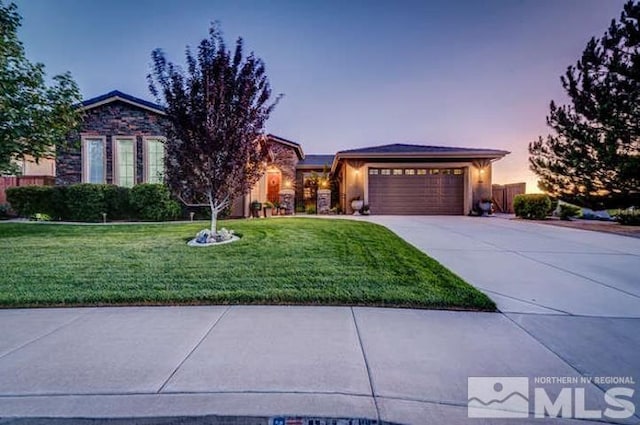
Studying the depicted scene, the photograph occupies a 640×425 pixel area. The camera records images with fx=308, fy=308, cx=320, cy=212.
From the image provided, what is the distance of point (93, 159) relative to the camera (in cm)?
1293

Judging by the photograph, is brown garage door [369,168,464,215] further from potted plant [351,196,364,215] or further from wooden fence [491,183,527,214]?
wooden fence [491,183,527,214]

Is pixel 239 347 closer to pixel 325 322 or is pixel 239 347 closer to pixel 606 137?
pixel 325 322

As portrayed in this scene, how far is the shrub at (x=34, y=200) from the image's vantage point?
11.5 metres

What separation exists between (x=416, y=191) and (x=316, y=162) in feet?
29.9

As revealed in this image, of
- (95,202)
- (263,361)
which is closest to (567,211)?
(263,361)

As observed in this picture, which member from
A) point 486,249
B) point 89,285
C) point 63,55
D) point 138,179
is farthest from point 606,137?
point 63,55

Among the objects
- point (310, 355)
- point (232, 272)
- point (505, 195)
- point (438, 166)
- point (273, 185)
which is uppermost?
point (438, 166)

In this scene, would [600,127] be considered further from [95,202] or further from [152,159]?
[95,202]

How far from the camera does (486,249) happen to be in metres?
6.34

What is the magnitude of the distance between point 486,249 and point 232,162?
18.2 feet

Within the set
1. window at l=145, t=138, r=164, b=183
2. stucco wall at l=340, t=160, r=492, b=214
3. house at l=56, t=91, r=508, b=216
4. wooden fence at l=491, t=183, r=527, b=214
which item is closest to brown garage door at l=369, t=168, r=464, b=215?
house at l=56, t=91, r=508, b=216

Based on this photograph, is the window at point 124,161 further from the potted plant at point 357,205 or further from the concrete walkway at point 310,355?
the concrete walkway at point 310,355

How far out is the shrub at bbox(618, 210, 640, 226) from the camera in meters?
11.0

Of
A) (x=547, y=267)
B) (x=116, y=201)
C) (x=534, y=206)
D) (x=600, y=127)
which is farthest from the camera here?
(x=534, y=206)
